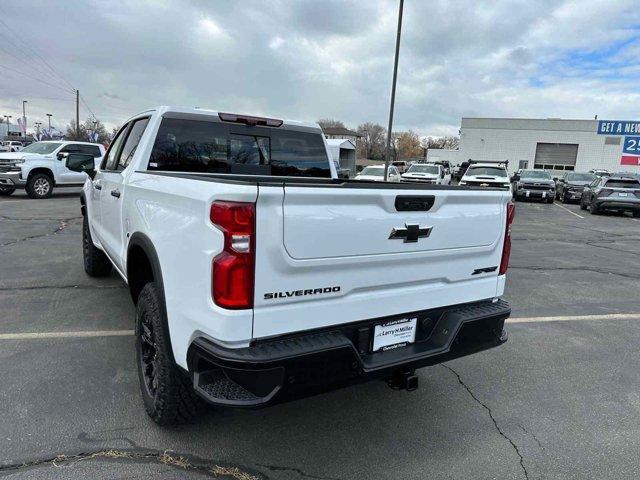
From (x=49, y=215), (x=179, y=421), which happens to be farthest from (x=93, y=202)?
(x=49, y=215)

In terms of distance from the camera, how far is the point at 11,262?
6945 millimetres

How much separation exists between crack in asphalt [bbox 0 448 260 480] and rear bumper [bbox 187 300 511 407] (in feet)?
2.09

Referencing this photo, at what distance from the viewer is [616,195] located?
1739 centimetres

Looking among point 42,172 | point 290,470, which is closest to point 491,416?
point 290,470

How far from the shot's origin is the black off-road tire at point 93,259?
5.92 m

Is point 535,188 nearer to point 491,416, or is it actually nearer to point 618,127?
point 491,416

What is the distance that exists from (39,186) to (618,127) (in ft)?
152

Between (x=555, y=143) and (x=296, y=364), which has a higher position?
(x=555, y=143)

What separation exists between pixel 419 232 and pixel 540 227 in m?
12.7

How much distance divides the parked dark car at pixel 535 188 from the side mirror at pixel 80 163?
21.2 meters

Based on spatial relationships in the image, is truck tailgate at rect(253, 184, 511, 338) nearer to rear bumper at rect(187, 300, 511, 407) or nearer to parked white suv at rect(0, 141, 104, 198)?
rear bumper at rect(187, 300, 511, 407)

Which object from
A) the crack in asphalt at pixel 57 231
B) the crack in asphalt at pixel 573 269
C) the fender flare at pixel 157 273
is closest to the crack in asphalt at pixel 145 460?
the fender flare at pixel 157 273

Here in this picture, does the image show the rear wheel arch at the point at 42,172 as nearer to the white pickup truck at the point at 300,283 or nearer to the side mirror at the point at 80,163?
the side mirror at the point at 80,163

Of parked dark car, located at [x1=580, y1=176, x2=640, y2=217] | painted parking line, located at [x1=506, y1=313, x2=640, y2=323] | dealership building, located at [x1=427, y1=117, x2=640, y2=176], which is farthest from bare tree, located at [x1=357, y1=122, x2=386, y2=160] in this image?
painted parking line, located at [x1=506, y1=313, x2=640, y2=323]
